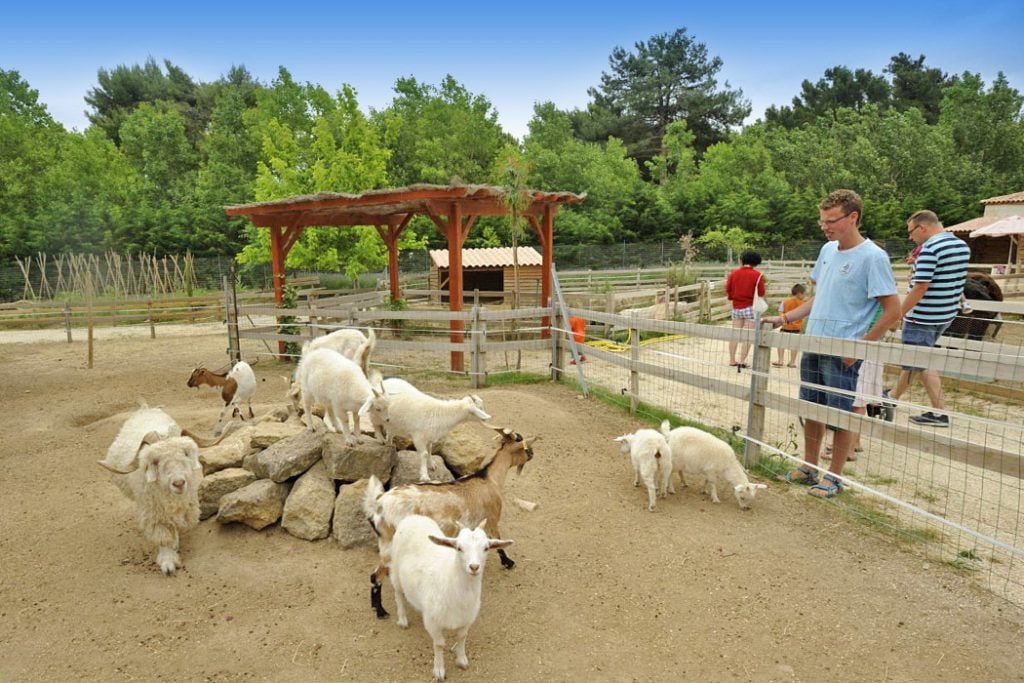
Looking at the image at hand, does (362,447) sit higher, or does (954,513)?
(362,447)

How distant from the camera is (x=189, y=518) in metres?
4.21

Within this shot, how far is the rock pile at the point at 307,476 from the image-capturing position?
14.2 feet

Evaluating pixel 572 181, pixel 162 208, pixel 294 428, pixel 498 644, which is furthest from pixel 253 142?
pixel 498 644

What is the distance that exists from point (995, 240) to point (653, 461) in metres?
32.7

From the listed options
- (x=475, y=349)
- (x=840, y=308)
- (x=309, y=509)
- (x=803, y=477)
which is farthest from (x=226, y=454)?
(x=840, y=308)

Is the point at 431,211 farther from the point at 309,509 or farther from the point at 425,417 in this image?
the point at 309,509

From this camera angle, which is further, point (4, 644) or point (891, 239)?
point (891, 239)

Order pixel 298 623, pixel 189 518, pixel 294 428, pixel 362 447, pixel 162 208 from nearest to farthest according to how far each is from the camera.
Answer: pixel 298 623
pixel 189 518
pixel 362 447
pixel 294 428
pixel 162 208

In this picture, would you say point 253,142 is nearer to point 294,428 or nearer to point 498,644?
point 294,428

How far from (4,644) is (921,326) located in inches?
292

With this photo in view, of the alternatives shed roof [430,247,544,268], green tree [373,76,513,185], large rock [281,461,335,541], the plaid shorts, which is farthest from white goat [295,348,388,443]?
green tree [373,76,513,185]

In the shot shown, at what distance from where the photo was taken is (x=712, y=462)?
186 inches

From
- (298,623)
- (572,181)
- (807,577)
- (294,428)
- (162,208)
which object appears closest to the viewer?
(298,623)

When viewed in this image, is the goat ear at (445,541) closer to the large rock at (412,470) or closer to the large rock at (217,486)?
the large rock at (412,470)
